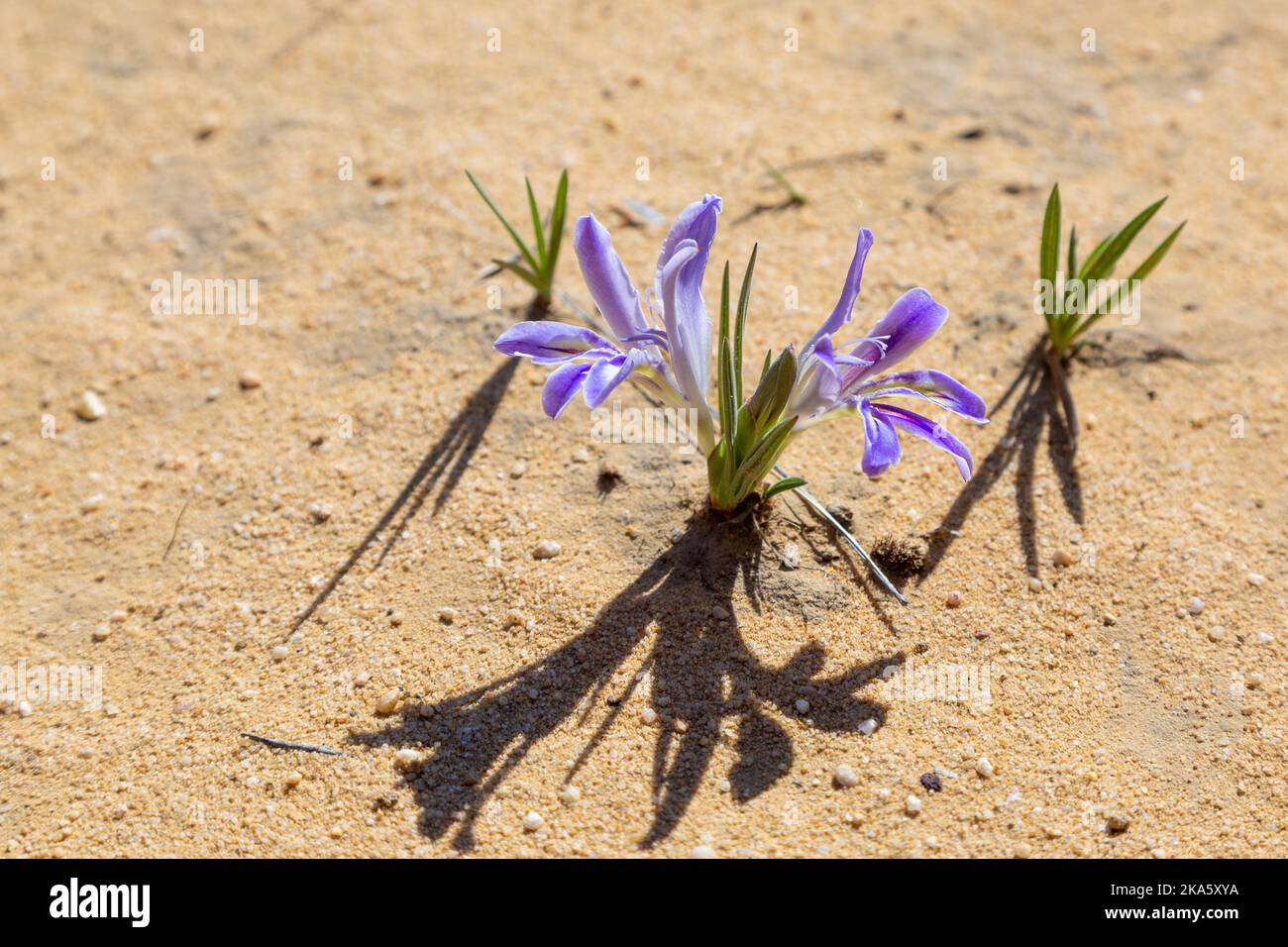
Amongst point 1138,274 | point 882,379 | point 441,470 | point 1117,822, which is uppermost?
point 1138,274

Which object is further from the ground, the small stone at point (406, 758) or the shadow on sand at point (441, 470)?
the shadow on sand at point (441, 470)

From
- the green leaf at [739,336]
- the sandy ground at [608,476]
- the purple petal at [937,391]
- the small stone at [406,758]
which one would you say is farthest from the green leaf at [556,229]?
the small stone at [406,758]

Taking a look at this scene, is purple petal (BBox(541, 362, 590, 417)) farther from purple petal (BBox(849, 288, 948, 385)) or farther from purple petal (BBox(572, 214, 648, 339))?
purple petal (BBox(849, 288, 948, 385))

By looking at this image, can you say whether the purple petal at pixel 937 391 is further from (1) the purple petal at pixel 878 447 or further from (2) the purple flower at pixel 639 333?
(2) the purple flower at pixel 639 333

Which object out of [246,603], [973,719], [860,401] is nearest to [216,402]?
[246,603]

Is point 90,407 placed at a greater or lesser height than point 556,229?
lesser

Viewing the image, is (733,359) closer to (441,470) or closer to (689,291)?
(689,291)

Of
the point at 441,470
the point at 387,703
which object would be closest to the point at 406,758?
the point at 387,703
